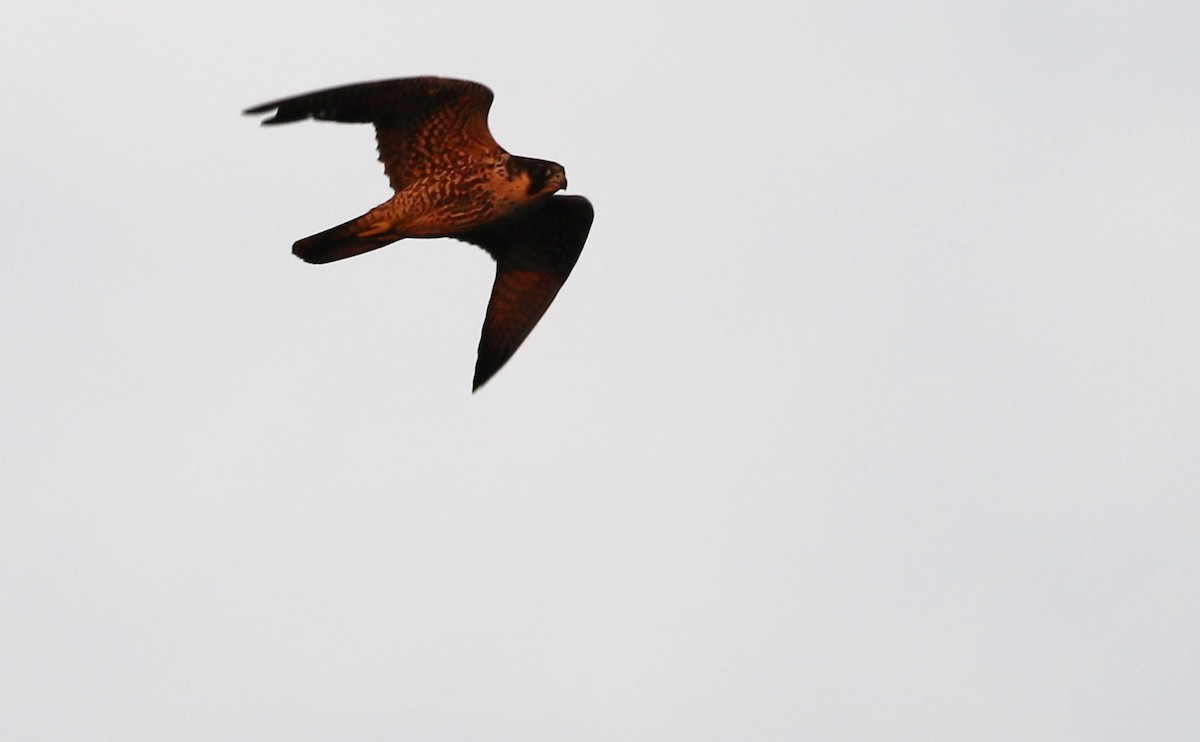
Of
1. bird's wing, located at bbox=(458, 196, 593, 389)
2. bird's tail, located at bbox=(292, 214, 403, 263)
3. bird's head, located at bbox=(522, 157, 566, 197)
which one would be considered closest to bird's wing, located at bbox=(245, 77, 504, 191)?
bird's head, located at bbox=(522, 157, 566, 197)

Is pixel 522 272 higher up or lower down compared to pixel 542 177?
lower down

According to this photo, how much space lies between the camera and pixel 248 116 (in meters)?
15.4

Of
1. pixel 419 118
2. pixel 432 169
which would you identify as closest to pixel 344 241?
pixel 432 169

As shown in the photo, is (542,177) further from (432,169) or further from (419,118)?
(419,118)

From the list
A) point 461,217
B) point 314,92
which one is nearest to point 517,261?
point 461,217

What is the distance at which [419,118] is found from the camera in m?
17.5

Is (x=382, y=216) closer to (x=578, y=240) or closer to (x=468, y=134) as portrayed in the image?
(x=468, y=134)

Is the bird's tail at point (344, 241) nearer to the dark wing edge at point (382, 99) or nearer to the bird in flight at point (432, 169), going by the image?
the bird in flight at point (432, 169)

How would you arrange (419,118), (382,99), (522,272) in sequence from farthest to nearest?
(522,272)
(419,118)
(382,99)

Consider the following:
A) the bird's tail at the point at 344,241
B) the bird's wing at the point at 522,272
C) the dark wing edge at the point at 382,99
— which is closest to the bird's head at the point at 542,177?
the dark wing edge at the point at 382,99

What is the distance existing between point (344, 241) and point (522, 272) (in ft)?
9.42

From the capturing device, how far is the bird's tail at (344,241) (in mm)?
17219

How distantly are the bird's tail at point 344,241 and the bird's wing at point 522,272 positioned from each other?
212cm

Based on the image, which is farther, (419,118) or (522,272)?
(522,272)
